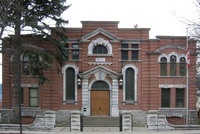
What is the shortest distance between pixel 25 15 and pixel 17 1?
11.6ft

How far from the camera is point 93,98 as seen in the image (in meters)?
36.9

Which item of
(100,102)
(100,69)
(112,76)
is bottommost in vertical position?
(100,102)

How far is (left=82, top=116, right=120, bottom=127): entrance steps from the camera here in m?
33.8

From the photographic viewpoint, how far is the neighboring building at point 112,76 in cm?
3650

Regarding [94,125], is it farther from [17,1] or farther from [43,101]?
[17,1]

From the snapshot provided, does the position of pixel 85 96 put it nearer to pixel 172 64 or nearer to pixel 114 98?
pixel 114 98

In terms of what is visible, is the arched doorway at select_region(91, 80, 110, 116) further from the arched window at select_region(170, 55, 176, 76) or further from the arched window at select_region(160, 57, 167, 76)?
the arched window at select_region(170, 55, 176, 76)

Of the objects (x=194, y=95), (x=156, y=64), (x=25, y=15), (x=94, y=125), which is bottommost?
(x=94, y=125)

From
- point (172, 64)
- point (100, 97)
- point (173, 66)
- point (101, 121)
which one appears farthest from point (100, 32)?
point (101, 121)

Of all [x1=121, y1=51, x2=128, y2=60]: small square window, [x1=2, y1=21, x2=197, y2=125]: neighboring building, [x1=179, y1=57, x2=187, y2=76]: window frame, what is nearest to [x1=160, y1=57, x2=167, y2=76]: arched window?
[x1=2, y1=21, x2=197, y2=125]: neighboring building

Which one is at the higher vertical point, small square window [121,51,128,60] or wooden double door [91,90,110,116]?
small square window [121,51,128,60]

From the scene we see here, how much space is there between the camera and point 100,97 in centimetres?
3691

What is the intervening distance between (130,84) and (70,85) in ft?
18.4

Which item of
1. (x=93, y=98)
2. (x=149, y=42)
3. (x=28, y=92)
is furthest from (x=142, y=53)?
(x=28, y=92)
